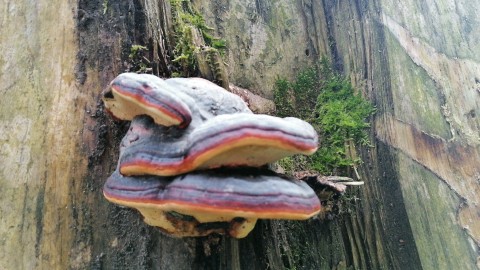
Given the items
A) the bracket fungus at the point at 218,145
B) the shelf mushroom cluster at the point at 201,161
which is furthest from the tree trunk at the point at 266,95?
the bracket fungus at the point at 218,145

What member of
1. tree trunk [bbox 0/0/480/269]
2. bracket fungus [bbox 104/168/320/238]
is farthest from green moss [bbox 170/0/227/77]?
bracket fungus [bbox 104/168/320/238]

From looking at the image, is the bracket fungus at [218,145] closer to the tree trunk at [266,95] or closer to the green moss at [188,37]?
the tree trunk at [266,95]

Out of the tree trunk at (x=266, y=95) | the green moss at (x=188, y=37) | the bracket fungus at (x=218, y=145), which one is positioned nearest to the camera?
the bracket fungus at (x=218, y=145)

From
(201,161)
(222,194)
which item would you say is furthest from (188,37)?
(222,194)

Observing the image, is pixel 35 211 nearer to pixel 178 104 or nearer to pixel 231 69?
pixel 178 104

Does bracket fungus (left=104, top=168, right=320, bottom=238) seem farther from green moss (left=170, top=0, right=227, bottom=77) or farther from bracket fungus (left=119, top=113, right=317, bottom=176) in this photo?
green moss (left=170, top=0, right=227, bottom=77)

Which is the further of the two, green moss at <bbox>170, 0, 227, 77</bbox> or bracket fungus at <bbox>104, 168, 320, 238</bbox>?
green moss at <bbox>170, 0, 227, 77</bbox>
